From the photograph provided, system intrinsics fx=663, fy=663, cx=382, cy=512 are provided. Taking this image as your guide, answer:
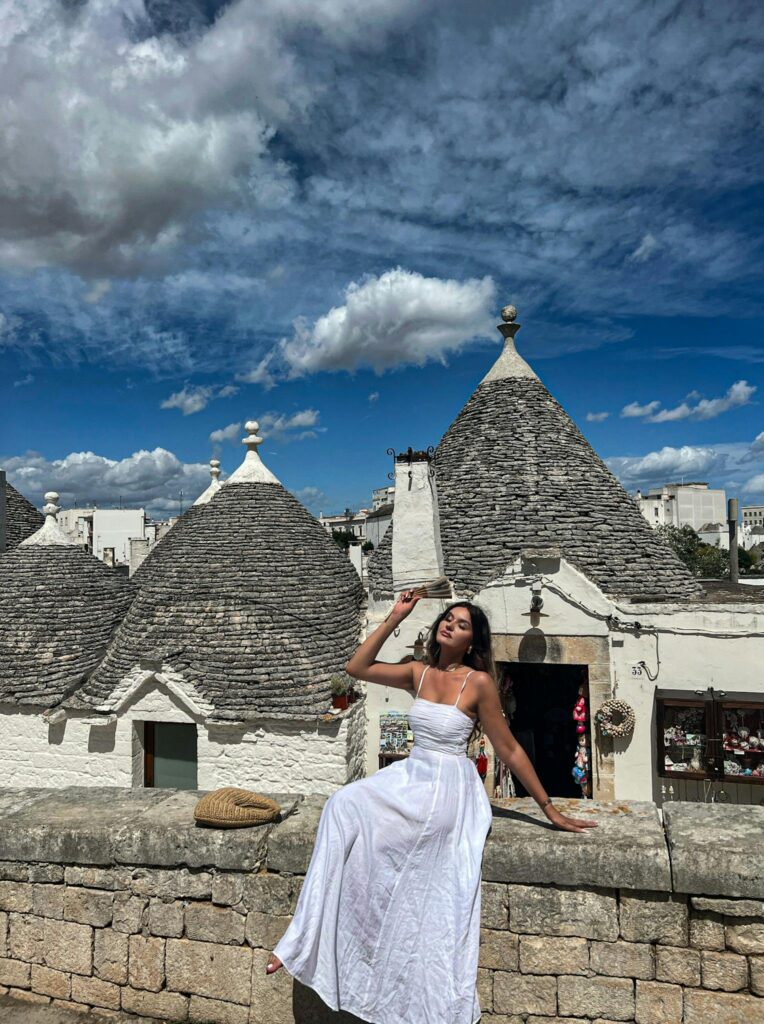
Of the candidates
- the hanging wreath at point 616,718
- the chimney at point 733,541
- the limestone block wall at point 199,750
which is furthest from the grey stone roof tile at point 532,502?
the chimney at point 733,541

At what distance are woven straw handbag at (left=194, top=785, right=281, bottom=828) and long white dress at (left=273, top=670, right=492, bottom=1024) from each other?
578 millimetres

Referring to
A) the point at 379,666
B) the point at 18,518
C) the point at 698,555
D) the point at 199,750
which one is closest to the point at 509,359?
the point at 199,750

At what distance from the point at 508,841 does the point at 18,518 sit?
54.5ft

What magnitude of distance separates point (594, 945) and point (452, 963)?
27.7 inches

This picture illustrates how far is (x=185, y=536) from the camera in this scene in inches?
439

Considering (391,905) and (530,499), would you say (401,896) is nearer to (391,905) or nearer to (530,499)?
(391,905)

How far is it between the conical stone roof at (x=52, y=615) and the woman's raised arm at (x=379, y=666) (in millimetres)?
7525

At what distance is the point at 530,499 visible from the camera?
10.1 m

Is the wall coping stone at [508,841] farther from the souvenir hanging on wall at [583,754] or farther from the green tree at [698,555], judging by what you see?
the green tree at [698,555]

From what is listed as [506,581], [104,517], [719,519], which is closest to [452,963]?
[506,581]

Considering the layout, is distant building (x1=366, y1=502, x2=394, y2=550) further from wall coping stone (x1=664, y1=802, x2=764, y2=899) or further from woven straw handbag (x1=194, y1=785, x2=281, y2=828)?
wall coping stone (x1=664, y1=802, x2=764, y2=899)

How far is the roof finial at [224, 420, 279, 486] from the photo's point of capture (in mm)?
11805

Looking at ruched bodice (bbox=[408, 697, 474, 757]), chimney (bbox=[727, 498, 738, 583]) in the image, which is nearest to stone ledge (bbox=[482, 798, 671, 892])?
ruched bodice (bbox=[408, 697, 474, 757])

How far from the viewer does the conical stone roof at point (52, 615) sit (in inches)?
374
